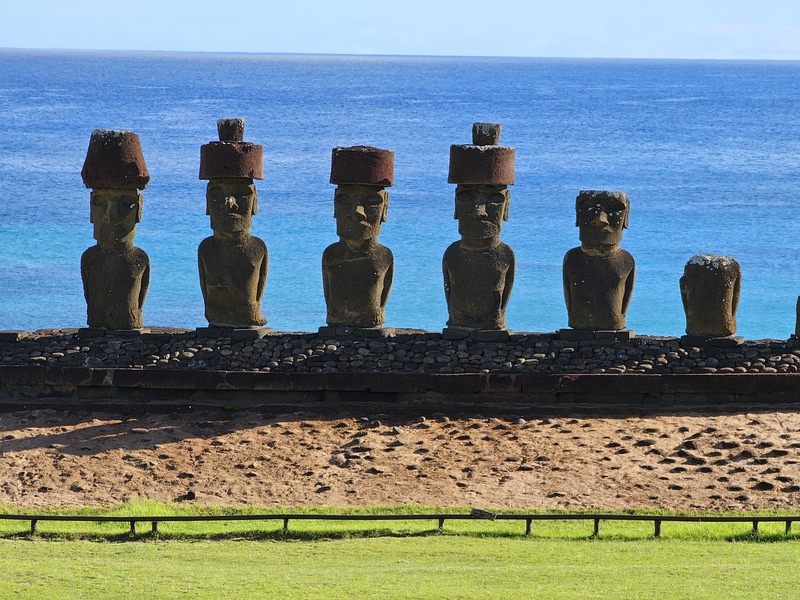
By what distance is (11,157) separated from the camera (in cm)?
5300

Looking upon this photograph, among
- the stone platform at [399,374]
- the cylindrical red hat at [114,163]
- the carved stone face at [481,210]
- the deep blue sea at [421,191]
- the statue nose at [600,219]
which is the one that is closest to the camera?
the stone platform at [399,374]

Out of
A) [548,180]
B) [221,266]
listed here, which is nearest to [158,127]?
[548,180]

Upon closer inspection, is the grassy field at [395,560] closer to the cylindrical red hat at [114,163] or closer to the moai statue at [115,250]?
the moai statue at [115,250]

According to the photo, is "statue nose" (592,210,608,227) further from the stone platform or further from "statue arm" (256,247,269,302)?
"statue arm" (256,247,269,302)

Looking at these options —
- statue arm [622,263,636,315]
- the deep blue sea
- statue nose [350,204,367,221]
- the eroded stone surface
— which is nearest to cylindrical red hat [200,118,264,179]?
statue nose [350,204,367,221]

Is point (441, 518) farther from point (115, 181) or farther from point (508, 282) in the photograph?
point (115, 181)

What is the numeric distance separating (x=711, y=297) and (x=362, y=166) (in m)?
3.18

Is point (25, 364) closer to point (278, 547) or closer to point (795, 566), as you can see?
point (278, 547)

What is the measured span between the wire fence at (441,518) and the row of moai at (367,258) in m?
3.16

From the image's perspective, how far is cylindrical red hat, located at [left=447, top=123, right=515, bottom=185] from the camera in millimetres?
14422

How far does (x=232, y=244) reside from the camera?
1476 cm

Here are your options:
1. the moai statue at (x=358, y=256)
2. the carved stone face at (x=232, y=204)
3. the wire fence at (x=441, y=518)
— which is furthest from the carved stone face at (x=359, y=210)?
the wire fence at (x=441, y=518)

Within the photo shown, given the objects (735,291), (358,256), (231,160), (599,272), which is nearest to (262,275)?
Answer: (358,256)

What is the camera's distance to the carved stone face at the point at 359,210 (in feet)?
47.9
